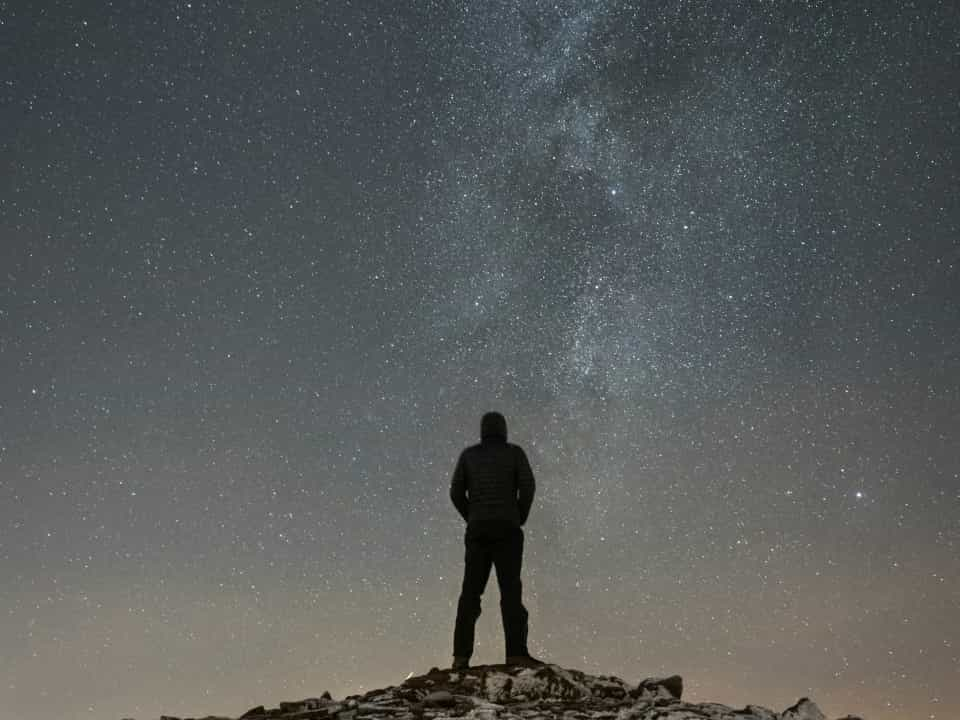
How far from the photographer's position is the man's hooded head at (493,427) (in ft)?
35.9

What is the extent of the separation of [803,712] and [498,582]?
11.6ft

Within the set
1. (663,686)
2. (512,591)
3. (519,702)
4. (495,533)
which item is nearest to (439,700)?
(519,702)

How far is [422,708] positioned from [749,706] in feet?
10.6

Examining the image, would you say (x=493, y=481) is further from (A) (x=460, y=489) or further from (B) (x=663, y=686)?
(B) (x=663, y=686)

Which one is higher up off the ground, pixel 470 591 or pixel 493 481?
pixel 493 481

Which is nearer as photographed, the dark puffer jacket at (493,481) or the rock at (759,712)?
the rock at (759,712)

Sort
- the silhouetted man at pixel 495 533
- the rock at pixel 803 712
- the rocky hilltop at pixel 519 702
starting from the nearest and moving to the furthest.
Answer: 1. the rocky hilltop at pixel 519 702
2. the rock at pixel 803 712
3. the silhouetted man at pixel 495 533

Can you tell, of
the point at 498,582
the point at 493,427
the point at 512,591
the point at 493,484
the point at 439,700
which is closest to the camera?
the point at 439,700

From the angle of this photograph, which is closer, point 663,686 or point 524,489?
point 663,686

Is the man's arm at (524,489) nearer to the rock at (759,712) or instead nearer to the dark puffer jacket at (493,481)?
the dark puffer jacket at (493,481)

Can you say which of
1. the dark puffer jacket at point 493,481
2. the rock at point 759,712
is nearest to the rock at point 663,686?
the rock at point 759,712

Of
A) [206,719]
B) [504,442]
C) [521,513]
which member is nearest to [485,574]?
[521,513]

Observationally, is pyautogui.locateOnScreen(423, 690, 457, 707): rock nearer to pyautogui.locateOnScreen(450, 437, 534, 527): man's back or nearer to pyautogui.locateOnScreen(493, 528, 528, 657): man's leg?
pyautogui.locateOnScreen(493, 528, 528, 657): man's leg

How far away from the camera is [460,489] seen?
1095 centimetres
